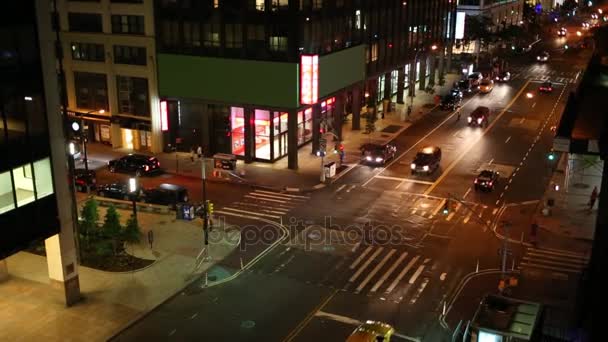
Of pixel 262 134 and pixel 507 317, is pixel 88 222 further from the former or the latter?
pixel 507 317

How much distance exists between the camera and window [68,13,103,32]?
7200 centimetres

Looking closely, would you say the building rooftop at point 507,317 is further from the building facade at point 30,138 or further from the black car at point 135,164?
the black car at point 135,164

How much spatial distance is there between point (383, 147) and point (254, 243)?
2453cm

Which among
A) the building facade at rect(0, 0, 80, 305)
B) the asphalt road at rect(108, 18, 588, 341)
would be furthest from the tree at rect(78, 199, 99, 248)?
the asphalt road at rect(108, 18, 588, 341)

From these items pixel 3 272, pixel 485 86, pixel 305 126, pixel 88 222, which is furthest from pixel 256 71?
pixel 485 86

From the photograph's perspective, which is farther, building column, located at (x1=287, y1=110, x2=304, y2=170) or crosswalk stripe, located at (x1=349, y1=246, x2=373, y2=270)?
building column, located at (x1=287, y1=110, x2=304, y2=170)

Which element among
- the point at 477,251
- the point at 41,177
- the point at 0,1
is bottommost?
the point at 477,251

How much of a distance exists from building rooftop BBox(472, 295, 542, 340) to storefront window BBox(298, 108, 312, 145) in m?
44.5

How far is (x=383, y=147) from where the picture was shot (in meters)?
68.7

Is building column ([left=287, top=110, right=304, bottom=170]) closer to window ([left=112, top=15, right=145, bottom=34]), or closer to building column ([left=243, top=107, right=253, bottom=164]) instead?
building column ([left=243, top=107, right=253, bottom=164])

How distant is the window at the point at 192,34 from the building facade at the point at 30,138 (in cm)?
3321

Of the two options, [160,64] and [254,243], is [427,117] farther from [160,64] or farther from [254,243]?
[254,243]

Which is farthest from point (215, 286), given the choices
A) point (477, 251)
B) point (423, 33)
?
point (423, 33)

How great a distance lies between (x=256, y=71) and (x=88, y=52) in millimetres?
20829
